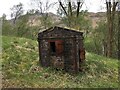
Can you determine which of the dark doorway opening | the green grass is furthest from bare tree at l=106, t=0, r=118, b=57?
the dark doorway opening

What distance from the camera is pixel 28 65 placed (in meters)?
19.3

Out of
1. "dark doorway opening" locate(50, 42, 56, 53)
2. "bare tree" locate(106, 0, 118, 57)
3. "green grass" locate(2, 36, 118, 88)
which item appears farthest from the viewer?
"bare tree" locate(106, 0, 118, 57)

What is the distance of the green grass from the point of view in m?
16.2

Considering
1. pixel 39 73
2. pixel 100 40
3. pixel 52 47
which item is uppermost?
pixel 52 47

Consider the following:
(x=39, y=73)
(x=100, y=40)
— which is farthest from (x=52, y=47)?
(x=100, y=40)

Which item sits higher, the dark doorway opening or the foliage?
the dark doorway opening

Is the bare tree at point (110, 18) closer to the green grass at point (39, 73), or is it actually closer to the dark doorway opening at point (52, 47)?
the green grass at point (39, 73)

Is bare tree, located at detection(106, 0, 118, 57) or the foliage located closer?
bare tree, located at detection(106, 0, 118, 57)

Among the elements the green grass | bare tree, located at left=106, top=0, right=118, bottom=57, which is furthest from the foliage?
the green grass

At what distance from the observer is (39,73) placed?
17984 millimetres

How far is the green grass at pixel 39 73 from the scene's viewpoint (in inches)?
639

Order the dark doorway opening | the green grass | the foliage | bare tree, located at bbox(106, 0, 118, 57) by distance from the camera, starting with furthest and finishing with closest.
Result: the foliage, bare tree, located at bbox(106, 0, 118, 57), the dark doorway opening, the green grass

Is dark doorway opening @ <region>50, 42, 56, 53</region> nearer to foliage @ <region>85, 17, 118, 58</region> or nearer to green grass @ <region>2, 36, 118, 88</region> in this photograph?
green grass @ <region>2, 36, 118, 88</region>

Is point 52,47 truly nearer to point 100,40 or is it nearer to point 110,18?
point 110,18
